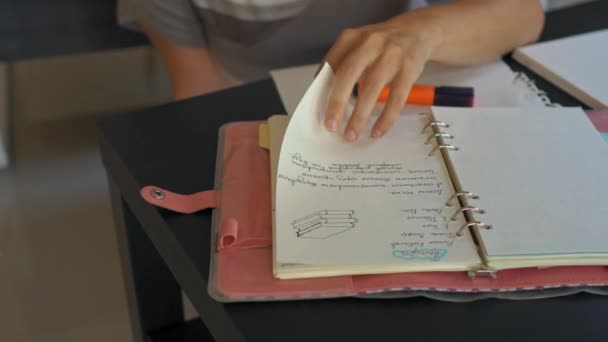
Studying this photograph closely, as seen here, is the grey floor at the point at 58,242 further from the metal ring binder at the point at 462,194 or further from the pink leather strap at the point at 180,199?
the metal ring binder at the point at 462,194

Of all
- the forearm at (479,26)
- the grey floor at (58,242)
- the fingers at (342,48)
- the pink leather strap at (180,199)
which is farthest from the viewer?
the grey floor at (58,242)

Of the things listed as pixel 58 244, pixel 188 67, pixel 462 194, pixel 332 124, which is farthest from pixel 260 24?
pixel 58 244

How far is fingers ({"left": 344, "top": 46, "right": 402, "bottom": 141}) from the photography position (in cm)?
72

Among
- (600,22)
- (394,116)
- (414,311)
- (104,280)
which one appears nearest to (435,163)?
(394,116)

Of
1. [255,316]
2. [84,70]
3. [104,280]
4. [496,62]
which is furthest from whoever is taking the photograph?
[84,70]

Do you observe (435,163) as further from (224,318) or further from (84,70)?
(84,70)

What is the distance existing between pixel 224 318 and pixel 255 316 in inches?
1.1

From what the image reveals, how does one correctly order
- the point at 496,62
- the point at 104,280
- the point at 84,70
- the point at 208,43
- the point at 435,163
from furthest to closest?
the point at 84,70, the point at 104,280, the point at 208,43, the point at 496,62, the point at 435,163

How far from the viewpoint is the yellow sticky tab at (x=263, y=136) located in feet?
2.43

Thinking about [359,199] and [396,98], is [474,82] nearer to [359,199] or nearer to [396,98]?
[396,98]

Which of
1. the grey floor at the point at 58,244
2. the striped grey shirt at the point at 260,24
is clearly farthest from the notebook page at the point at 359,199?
the grey floor at the point at 58,244

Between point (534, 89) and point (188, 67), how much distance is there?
572 mm

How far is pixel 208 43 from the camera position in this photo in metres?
1.19

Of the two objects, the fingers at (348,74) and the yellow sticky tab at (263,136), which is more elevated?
the fingers at (348,74)
